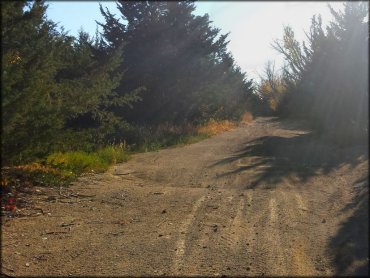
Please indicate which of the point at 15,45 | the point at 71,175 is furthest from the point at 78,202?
the point at 15,45

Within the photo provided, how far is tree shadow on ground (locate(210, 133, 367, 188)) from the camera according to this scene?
10570 millimetres

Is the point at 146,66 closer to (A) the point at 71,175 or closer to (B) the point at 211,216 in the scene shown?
(A) the point at 71,175

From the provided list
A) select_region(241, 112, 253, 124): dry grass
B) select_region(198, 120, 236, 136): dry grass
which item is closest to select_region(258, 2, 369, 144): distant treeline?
select_region(198, 120, 236, 136): dry grass

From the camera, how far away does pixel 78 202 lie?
26.0ft

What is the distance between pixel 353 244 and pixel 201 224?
218 cm

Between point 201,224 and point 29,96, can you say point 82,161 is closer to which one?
point 29,96

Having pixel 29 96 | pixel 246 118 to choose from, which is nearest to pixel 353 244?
pixel 29 96

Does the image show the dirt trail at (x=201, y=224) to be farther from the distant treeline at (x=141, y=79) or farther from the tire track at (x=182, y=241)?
the distant treeline at (x=141, y=79)

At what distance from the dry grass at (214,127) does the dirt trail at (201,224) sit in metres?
10.9

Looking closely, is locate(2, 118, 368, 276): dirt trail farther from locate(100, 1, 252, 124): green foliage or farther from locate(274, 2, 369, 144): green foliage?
locate(100, 1, 252, 124): green foliage

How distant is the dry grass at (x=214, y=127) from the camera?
73.8 feet

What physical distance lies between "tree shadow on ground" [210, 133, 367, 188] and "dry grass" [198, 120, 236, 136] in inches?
249

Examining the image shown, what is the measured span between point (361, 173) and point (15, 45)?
310 inches

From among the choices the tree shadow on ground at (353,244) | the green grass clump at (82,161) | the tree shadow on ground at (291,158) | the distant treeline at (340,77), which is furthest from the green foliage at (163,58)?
the tree shadow on ground at (353,244)
